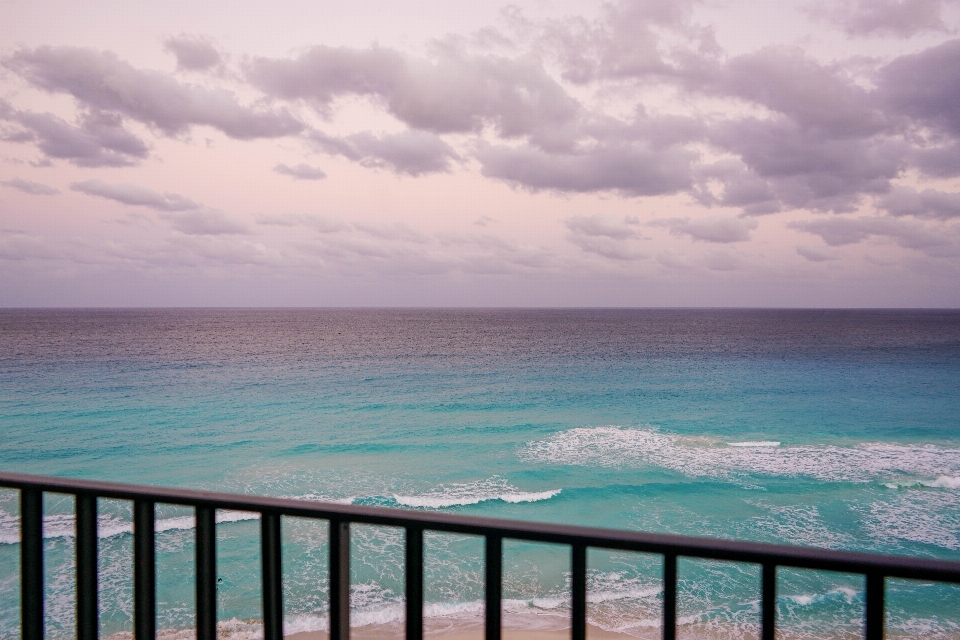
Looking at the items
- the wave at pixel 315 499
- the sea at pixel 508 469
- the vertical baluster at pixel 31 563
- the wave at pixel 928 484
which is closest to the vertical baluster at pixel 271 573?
the vertical baluster at pixel 31 563

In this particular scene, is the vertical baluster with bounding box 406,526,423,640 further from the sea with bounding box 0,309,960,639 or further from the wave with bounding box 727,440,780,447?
the wave with bounding box 727,440,780,447

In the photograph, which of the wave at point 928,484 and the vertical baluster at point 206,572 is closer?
the vertical baluster at point 206,572

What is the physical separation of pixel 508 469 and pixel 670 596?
1695cm

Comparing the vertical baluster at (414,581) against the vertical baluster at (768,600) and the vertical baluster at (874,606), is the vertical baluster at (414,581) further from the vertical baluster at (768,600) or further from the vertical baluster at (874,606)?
the vertical baluster at (874,606)

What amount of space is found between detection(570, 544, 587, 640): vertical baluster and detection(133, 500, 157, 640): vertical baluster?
1.14m

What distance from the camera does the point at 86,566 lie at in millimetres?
1790

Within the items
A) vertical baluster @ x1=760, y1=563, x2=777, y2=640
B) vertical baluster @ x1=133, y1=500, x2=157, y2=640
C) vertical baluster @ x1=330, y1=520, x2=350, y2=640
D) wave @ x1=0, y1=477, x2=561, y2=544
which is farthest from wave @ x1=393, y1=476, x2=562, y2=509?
vertical baluster @ x1=760, y1=563, x2=777, y2=640

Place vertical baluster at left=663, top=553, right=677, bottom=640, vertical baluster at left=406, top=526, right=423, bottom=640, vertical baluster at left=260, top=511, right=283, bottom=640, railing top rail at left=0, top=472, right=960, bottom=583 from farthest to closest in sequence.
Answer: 1. vertical baluster at left=260, top=511, right=283, bottom=640
2. vertical baluster at left=406, top=526, right=423, bottom=640
3. vertical baluster at left=663, top=553, right=677, bottom=640
4. railing top rail at left=0, top=472, right=960, bottom=583

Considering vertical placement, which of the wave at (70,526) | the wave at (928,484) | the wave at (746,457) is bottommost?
the wave at (746,457)

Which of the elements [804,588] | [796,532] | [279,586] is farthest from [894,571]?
[796,532]

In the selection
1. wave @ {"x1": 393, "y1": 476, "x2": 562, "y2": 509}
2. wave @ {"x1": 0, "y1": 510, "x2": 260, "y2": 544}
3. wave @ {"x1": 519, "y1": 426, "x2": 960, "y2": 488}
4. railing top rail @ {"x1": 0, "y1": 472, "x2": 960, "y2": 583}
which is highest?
railing top rail @ {"x1": 0, "y1": 472, "x2": 960, "y2": 583}

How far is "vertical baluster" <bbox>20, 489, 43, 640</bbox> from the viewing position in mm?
1826

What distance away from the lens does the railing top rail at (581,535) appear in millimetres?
1202

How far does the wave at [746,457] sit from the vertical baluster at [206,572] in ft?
56.8
